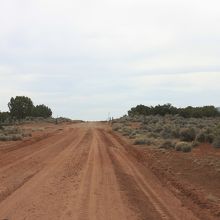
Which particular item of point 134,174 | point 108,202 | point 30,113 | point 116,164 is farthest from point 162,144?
point 30,113

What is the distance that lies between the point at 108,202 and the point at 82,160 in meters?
11.6

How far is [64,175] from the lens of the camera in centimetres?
1889

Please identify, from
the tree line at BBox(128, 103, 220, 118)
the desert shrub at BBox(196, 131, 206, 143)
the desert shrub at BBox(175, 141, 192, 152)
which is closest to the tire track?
the desert shrub at BBox(175, 141, 192, 152)

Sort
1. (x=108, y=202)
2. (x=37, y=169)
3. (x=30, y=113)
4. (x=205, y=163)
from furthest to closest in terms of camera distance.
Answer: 1. (x=30, y=113)
2. (x=205, y=163)
3. (x=37, y=169)
4. (x=108, y=202)

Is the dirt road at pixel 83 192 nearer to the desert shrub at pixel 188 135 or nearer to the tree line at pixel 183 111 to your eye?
the desert shrub at pixel 188 135

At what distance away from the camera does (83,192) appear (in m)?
14.8

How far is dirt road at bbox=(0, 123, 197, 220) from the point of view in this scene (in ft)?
38.5

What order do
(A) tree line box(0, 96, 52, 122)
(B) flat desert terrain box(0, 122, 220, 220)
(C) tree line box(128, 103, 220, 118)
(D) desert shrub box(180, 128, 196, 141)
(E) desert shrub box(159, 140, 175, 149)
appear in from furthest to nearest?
(A) tree line box(0, 96, 52, 122)
(C) tree line box(128, 103, 220, 118)
(D) desert shrub box(180, 128, 196, 141)
(E) desert shrub box(159, 140, 175, 149)
(B) flat desert terrain box(0, 122, 220, 220)

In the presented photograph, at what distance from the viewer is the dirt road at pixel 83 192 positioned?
38.5 feet

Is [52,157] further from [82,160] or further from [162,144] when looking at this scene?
[162,144]

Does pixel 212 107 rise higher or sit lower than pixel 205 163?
higher

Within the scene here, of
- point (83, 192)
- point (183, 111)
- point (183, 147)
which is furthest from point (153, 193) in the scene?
point (183, 111)

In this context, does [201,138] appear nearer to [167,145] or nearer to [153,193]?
[167,145]

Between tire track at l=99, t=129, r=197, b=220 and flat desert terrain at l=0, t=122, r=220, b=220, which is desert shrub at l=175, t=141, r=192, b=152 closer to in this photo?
flat desert terrain at l=0, t=122, r=220, b=220
